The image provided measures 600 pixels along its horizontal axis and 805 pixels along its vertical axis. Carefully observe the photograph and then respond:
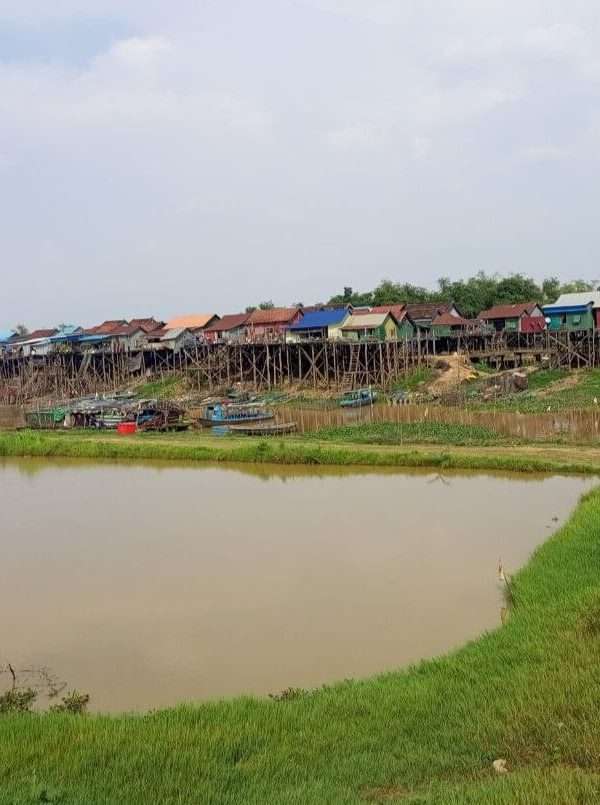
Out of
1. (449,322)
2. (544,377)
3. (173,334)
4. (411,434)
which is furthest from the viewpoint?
(173,334)

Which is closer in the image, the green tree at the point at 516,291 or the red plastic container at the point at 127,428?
the red plastic container at the point at 127,428

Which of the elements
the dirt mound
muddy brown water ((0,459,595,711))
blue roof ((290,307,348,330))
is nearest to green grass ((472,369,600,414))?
the dirt mound

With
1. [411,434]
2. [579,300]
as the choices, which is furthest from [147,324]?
[411,434]

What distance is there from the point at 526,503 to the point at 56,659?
10.4m

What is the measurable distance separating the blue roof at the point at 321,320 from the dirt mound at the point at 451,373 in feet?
22.1

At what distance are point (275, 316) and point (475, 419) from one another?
22339 mm

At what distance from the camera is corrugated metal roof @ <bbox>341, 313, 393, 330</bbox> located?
135 ft

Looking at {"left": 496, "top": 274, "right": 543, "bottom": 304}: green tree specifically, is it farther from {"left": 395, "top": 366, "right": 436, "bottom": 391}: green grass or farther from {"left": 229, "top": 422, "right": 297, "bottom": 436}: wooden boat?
{"left": 229, "top": 422, "right": 297, "bottom": 436}: wooden boat

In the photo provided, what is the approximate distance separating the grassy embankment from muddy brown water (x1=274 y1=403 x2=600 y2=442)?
3.79 ft

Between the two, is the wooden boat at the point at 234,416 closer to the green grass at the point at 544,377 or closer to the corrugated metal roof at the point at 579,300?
the green grass at the point at 544,377

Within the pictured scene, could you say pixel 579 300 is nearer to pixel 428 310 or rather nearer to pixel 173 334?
pixel 428 310

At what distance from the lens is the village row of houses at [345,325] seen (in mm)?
40750

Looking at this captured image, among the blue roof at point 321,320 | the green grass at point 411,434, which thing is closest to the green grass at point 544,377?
the green grass at point 411,434

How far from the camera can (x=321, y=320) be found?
142ft
